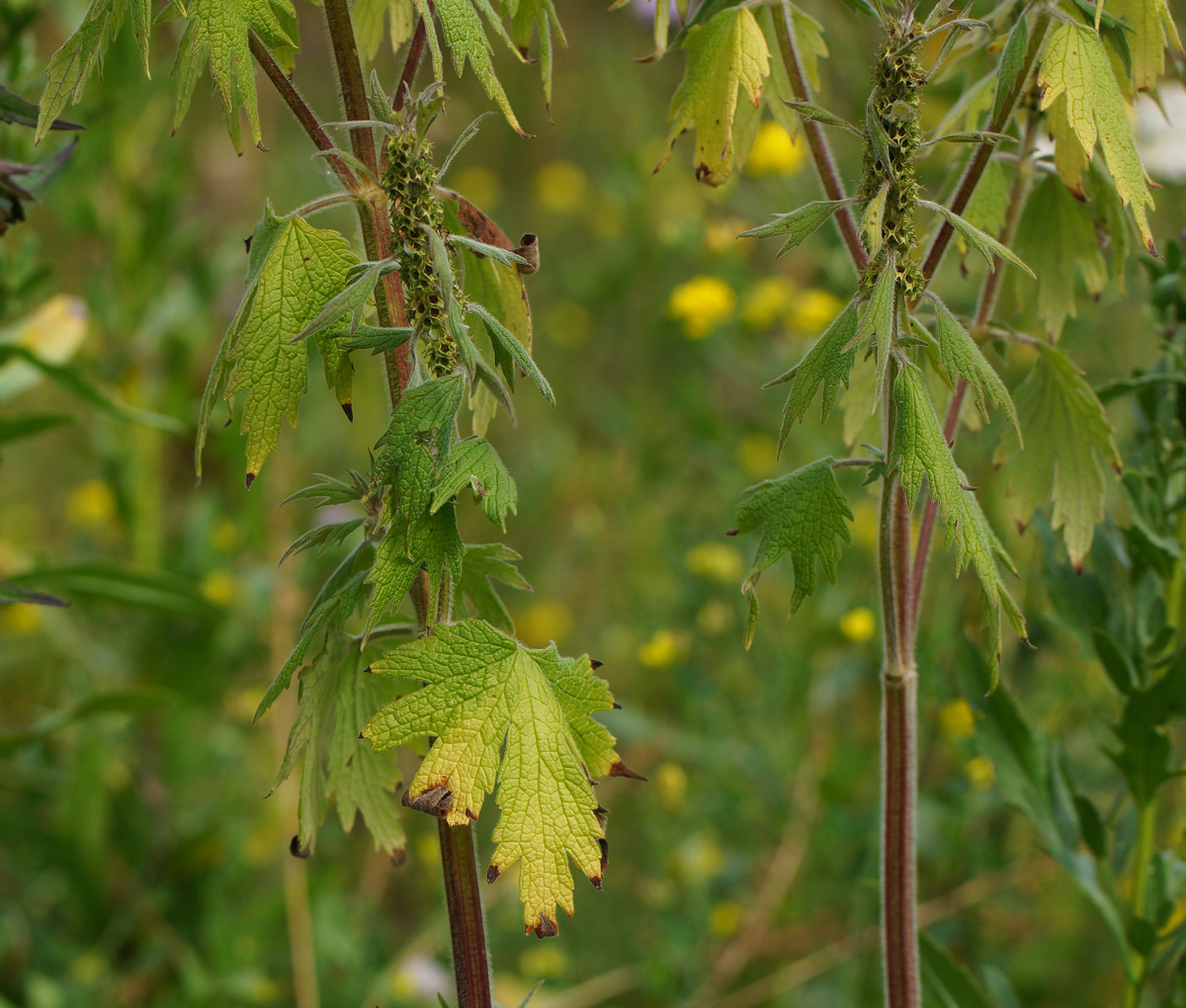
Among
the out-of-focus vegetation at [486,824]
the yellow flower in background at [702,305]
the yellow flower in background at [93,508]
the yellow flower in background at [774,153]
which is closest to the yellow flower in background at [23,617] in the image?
the out-of-focus vegetation at [486,824]

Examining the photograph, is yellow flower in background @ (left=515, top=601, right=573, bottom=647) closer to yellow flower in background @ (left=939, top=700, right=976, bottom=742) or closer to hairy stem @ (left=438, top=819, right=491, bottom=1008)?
yellow flower in background @ (left=939, top=700, right=976, bottom=742)

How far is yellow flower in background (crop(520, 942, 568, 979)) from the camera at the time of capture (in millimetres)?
1668

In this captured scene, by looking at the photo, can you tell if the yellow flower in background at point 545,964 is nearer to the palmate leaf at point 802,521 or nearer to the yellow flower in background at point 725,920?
the yellow flower in background at point 725,920

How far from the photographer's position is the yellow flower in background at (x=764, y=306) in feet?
6.84

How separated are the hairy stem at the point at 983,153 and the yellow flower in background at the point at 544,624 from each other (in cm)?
218

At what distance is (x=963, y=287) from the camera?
1569 millimetres

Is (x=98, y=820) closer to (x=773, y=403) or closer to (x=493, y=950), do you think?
(x=493, y=950)

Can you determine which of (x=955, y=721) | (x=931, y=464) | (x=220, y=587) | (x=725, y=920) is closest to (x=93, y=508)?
(x=220, y=587)

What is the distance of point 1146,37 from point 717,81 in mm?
316

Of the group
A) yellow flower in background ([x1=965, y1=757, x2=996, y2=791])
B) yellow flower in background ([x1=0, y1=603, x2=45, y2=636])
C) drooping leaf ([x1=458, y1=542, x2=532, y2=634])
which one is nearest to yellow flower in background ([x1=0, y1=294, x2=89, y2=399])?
yellow flower in background ([x1=0, y1=603, x2=45, y2=636])

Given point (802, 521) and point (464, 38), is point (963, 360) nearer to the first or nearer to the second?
point (802, 521)

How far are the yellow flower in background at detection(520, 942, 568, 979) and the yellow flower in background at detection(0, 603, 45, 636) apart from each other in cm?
107

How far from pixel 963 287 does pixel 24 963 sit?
1960 millimetres

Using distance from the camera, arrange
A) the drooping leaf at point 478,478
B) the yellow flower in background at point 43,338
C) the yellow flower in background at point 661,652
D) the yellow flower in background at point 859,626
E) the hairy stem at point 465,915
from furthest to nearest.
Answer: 1. the yellow flower in background at point 661,652
2. the yellow flower in background at point 859,626
3. the yellow flower in background at point 43,338
4. the hairy stem at point 465,915
5. the drooping leaf at point 478,478
